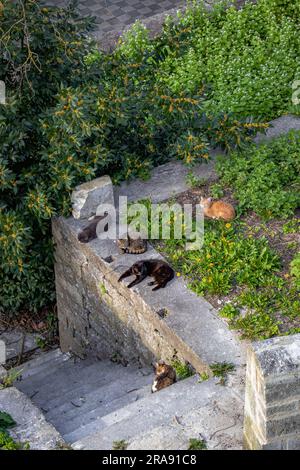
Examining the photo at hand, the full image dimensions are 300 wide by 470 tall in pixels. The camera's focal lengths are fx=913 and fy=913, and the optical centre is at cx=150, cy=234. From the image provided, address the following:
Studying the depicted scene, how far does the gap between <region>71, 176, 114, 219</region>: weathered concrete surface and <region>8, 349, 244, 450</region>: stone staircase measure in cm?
181

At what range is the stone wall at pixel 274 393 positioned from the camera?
6430mm

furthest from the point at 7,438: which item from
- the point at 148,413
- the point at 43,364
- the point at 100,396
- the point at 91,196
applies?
the point at 43,364

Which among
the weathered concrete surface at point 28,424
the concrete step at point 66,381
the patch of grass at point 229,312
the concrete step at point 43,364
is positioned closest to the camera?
the weathered concrete surface at point 28,424

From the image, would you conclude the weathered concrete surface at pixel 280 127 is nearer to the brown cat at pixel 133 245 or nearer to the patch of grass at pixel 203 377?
the brown cat at pixel 133 245

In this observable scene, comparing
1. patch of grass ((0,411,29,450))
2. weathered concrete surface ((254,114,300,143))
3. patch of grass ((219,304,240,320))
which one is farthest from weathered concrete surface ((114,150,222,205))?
patch of grass ((0,411,29,450))

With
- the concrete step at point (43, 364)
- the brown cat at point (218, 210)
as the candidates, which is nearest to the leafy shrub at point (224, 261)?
the brown cat at point (218, 210)

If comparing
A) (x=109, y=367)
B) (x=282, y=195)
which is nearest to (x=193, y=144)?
(x=282, y=195)

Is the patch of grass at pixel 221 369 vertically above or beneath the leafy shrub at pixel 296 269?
beneath

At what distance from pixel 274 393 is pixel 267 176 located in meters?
4.14

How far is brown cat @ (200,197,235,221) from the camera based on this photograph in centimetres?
978

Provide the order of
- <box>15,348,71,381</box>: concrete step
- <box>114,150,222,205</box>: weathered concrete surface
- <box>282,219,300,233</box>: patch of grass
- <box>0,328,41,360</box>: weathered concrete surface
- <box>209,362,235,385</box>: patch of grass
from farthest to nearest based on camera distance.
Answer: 1. <box>0,328,41,360</box>: weathered concrete surface
2. <box>15,348,71,381</box>: concrete step
3. <box>114,150,222,205</box>: weathered concrete surface
4. <box>282,219,300,233</box>: patch of grass
5. <box>209,362,235,385</box>: patch of grass

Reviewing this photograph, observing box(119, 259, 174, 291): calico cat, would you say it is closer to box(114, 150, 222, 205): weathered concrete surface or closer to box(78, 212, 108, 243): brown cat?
box(78, 212, 108, 243): brown cat

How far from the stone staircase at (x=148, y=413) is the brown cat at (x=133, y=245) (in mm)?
1241

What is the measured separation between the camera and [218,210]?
32.1ft
